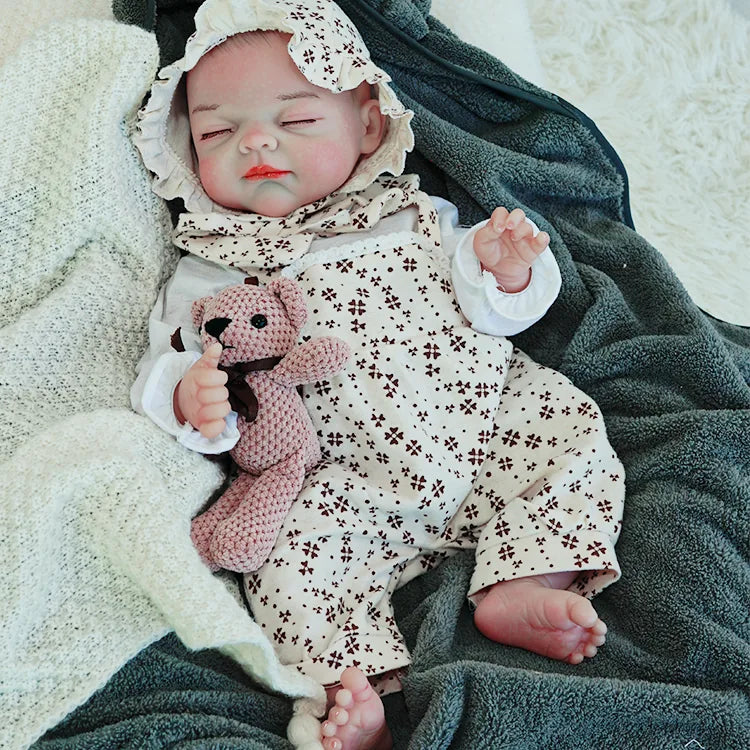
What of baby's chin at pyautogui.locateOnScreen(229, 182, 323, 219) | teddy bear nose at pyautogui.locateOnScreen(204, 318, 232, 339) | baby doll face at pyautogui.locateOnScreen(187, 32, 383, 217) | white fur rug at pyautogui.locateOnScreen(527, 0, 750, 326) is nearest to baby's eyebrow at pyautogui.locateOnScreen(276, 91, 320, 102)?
baby doll face at pyautogui.locateOnScreen(187, 32, 383, 217)

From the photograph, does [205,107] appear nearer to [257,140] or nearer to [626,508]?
[257,140]

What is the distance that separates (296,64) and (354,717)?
0.82 metres

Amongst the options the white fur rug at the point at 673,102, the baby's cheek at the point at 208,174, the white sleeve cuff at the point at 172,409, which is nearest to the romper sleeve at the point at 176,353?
the white sleeve cuff at the point at 172,409

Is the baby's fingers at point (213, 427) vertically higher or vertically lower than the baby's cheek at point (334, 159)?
lower

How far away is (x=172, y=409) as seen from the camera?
45.7 inches

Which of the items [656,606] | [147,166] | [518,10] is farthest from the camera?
[518,10]

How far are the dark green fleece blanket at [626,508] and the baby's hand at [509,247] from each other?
0.50 feet

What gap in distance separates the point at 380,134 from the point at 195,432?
0.56 m

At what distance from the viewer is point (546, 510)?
1.21 metres

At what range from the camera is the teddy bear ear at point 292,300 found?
1.18 meters

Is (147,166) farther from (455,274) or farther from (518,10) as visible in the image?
(518,10)

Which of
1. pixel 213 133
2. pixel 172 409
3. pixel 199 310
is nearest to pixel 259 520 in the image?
pixel 172 409

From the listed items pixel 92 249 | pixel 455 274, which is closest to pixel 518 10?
pixel 455 274

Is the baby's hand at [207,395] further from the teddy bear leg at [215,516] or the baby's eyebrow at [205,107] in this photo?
the baby's eyebrow at [205,107]
